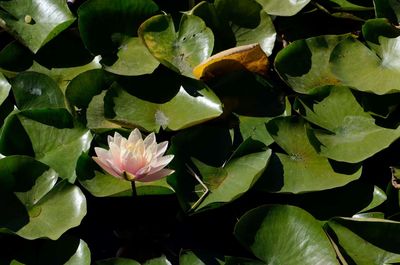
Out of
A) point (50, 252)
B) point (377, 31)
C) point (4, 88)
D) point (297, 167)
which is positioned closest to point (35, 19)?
point (4, 88)

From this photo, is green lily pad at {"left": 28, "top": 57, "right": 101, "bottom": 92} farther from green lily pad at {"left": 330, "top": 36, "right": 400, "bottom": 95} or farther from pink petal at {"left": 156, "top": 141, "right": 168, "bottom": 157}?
green lily pad at {"left": 330, "top": 36, "right": 400, "bottom": 95}

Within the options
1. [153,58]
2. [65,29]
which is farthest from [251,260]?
A: [65,29]

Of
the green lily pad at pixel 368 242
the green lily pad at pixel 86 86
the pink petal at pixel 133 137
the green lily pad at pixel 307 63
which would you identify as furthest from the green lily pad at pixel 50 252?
the green lily pad at pixel 307 63

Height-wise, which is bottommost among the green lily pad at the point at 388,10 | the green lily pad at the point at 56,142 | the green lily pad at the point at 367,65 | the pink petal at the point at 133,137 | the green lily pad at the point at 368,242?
the green lily pad at the point at 368,242

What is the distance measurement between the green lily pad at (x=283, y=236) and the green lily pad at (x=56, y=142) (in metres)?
0.42

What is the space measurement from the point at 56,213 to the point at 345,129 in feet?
2.37

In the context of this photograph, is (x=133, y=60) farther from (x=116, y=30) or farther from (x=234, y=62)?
(x=234, y=62)

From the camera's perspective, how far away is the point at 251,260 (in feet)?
4.71

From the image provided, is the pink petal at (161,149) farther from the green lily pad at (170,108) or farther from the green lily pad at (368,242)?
the green lily pad at (368,242)

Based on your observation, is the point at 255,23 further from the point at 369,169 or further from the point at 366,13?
the point at 369,169

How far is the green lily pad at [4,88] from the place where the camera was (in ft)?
5.39

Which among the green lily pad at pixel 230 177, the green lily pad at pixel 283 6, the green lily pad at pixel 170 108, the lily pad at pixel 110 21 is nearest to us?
the green lily pad at pixel 230 177

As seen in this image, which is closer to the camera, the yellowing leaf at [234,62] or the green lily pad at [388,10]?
the yellowing leaf at [234,62]

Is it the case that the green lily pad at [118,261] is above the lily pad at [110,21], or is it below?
below
